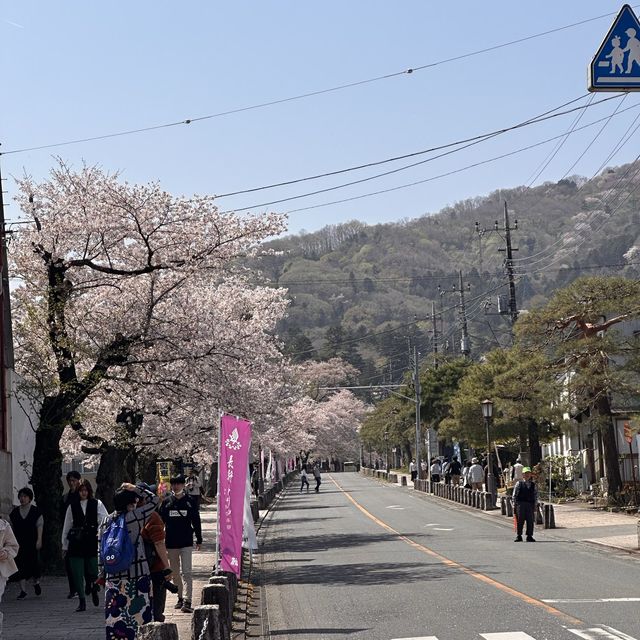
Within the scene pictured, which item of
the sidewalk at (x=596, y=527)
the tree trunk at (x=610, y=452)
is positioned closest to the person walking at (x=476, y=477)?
the sidewalk at (x=596, y=527)

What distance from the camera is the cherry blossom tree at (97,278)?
22.4 metres

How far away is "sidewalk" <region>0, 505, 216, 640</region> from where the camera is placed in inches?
524

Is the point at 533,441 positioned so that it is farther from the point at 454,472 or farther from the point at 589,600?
the point at 589,600

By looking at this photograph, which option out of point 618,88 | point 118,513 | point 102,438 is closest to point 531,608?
point 118,513

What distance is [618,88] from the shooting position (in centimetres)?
1070

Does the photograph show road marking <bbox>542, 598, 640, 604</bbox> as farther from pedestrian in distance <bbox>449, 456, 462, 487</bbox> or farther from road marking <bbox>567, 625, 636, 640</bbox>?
pedestrian in distance <bbox>449, 456, 462, 487</bbox>

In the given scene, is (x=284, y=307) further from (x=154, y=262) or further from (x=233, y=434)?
(x=233, y=434)

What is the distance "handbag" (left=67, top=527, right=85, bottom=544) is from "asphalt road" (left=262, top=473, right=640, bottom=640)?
116 inches

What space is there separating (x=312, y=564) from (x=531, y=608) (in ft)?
30.0

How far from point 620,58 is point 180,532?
836 centimetres

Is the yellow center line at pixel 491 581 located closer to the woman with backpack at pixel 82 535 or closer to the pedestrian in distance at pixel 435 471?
the woman with backpack at pixel 82 535

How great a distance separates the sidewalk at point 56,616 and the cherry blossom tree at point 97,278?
11.6 ft

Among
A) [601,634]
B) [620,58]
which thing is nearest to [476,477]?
[601,634]

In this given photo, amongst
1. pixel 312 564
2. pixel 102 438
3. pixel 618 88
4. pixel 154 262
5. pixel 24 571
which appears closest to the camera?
pixel 618 88
